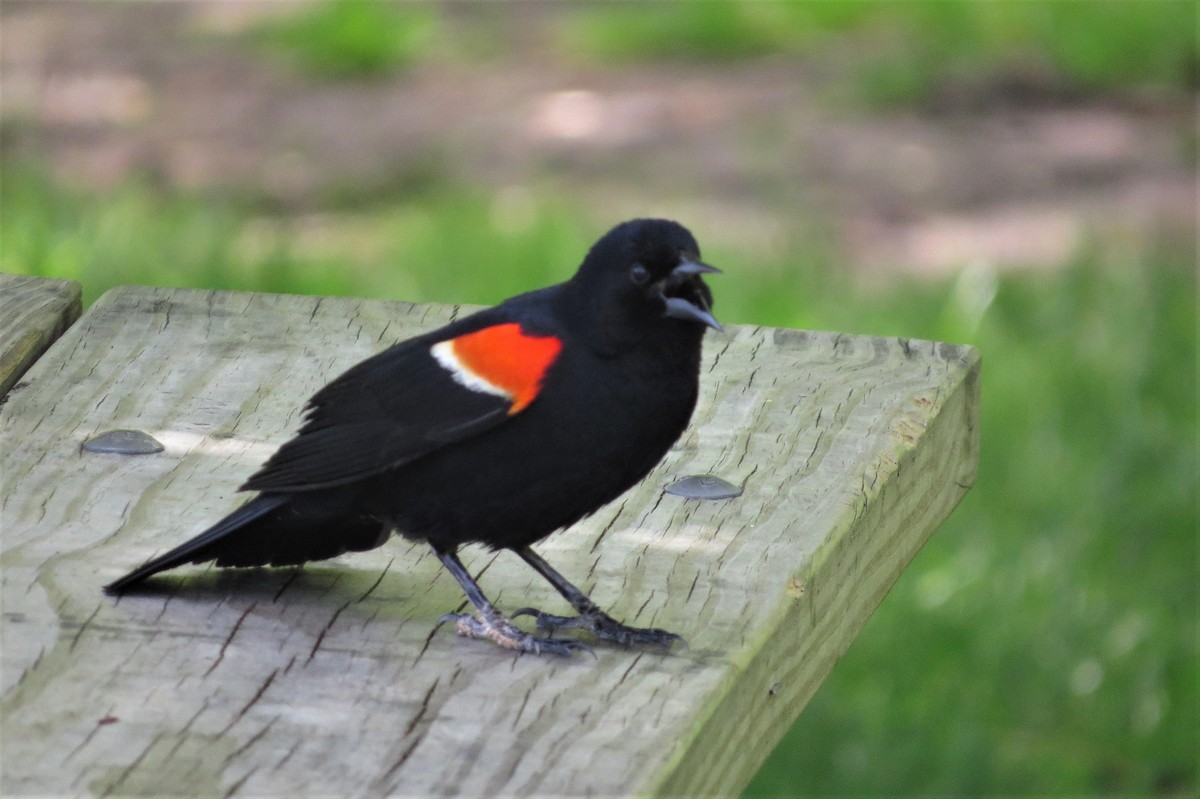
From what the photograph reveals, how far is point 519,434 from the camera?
2.34m

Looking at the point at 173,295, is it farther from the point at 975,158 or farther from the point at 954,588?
the point at 975,158

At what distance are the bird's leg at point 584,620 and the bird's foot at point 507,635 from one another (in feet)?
0.16

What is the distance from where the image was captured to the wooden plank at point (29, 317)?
2994 mm

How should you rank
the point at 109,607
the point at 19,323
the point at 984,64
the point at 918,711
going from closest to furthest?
1. the point at 109,607
2. the point at 19,323
3. the point at 918,711
4. the point at 984,64

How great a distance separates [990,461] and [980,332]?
79 cm

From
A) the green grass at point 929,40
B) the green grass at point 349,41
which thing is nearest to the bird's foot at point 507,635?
the green grass at point 929,40

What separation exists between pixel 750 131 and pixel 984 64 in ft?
4.92

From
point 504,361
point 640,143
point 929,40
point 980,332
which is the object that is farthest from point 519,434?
point 929,40

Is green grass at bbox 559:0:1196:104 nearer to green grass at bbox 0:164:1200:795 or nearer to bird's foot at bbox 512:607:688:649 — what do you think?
green grass at bbox 0:164:1200:795

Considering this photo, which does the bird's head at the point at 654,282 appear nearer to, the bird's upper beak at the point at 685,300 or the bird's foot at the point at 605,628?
the bird's upper beak at the point at 685,300

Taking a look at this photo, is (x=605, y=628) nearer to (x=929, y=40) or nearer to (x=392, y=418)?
(x=392, y=418)

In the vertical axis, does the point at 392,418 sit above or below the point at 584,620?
above

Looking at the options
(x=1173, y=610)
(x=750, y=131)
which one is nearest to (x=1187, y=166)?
(x=750, y=131)

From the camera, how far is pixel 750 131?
8.80 meters
